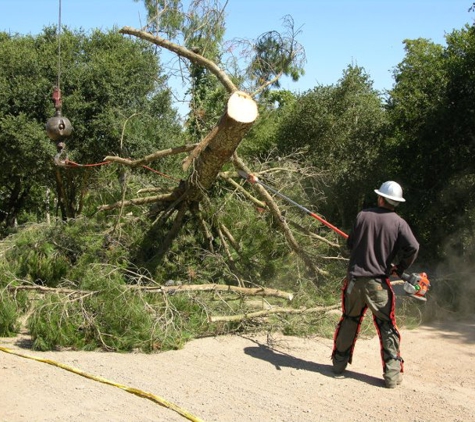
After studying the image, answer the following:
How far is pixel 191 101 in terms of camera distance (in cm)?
818

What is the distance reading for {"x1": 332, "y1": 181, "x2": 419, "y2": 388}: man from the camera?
5.16 meters

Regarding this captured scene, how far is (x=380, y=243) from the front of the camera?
5.18 m

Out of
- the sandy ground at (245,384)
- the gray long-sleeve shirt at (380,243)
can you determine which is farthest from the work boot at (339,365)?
the gray long-sleeve shirt at (380,243)

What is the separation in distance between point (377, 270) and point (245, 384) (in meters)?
1.45

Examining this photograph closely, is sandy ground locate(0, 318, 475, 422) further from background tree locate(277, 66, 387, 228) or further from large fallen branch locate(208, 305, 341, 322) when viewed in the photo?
background tree locate(277, 66, 387, 228)

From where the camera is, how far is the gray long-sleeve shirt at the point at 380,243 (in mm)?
5168

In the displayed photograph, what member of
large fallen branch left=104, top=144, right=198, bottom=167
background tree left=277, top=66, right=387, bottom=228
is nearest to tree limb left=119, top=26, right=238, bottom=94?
large fallen branch left=104, top=144, right=198, bottom=167

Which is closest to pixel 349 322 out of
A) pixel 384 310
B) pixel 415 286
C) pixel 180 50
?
pixel 384 310

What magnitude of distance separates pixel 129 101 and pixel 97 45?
1.48 meters

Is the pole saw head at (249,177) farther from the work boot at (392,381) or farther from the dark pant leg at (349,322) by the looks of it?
the work boot at (392,381)

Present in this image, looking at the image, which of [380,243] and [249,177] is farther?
[249,177]

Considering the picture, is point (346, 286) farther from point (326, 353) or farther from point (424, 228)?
point (424, 228)

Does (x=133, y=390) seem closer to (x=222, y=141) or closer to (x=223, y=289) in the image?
(x=223, y=289)

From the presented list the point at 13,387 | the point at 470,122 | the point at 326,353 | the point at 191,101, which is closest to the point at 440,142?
the point at 470,122
